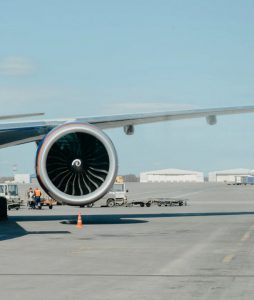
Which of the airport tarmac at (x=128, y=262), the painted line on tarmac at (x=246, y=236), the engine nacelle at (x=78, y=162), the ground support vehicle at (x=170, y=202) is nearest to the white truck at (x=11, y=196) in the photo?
the ground support vehicle at (x=170, y=202)

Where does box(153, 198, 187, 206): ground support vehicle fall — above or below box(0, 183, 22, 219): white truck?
below

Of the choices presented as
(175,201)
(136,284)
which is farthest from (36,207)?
(136,284)

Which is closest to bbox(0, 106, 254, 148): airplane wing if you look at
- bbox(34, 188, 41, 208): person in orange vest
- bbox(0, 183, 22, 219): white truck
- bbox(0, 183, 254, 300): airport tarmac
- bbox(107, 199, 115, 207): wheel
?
bbox(0, 183, 254, 300): airport tarmac

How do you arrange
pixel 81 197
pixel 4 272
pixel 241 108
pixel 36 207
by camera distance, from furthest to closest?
pixel 36 207
pixel 241 108
pixel 81 197
pixel 4 272

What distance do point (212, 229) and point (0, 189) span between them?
30.0 meters

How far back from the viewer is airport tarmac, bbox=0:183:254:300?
11.6 metres

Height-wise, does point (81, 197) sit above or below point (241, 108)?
below

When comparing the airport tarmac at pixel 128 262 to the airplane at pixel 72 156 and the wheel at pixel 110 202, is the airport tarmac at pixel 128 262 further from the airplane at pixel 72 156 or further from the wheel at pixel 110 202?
the wheel at pixel 110 202

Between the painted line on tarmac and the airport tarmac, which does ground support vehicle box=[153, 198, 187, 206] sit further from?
the painted line on tarmac

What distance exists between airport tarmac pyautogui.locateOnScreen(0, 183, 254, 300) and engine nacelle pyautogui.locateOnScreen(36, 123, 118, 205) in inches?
59.1

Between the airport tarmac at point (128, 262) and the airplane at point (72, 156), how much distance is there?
1470 mm

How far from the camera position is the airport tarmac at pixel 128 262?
11.6 m

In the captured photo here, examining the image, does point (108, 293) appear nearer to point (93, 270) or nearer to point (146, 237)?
point (93, 270)

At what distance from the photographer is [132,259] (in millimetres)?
16094
